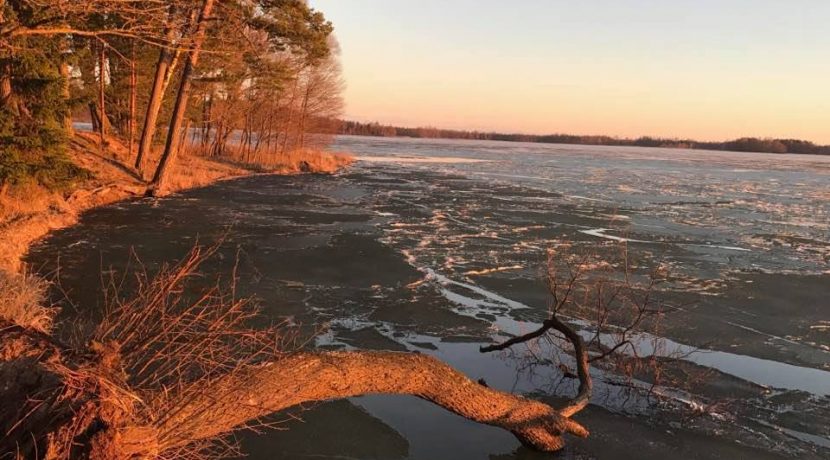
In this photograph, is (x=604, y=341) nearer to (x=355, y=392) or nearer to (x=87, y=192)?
(x=355, y=392)

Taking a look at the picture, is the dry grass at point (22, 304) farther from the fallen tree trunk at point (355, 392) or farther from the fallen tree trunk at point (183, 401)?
the fallen tree trunk at point (355, 392)

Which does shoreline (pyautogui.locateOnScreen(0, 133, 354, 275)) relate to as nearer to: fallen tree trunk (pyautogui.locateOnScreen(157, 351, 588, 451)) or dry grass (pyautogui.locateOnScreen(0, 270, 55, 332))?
dry grass (pyautogui.locateOnScreen(0, 270, 55, 332))

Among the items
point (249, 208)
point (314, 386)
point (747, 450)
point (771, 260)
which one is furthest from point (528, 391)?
point (249, 208)

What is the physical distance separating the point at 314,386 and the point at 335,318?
4737 mm

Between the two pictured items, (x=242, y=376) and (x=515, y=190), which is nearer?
(x=242, y=376)

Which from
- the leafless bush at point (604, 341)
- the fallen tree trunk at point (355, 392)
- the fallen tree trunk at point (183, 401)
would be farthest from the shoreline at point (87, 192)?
the leafless bush at point (604, 341)

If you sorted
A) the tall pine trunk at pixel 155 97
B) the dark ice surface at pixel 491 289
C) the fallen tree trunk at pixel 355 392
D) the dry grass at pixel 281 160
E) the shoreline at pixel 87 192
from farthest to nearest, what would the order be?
the dry grass at pixel 281 160, the tall pine trunk at pixel 155 97, the shoreline at pixel 87 192, the dark ice surface at pixel 491 289, the fallen tree trunk at pixel 355 392

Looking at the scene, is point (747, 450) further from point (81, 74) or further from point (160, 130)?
point (160, 130)

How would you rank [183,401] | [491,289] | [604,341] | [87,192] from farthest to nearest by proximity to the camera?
[87,192] → [491,289] → [604,341] → [183,401]

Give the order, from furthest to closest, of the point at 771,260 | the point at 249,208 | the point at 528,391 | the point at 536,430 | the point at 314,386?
the point at 249,208, the point at 771,260, the point at 528,391, the point at 536,430, the point at 314,386

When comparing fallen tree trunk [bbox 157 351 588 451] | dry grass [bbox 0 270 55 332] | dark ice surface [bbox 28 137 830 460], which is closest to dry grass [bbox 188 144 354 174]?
dark ice surface [bbox 28 137 830 460]

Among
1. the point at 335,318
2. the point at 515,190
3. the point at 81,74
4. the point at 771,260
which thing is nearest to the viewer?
the point at 335,318

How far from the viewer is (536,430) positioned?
18.2ft

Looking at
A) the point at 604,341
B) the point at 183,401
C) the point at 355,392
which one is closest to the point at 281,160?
the point at 604,341
